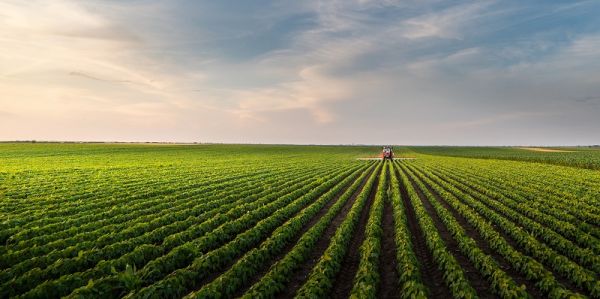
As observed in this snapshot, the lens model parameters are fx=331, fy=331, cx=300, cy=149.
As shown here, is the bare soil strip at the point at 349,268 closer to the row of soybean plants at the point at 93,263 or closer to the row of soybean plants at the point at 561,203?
the row of soybean plants at the point at 93,263

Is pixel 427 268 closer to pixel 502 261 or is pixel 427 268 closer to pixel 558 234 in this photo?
pixel 502 261

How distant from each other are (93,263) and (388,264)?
9596 mm

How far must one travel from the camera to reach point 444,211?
17453 millimetres

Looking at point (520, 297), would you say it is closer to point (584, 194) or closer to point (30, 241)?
point (30, 241)

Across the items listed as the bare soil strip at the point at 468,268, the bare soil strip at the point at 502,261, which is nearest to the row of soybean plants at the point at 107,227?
the bare soil strip at the point at 468,268

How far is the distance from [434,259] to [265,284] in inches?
238

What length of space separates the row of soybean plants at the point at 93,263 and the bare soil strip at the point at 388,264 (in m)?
7.52

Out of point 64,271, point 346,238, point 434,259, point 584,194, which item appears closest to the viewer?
point 64,271

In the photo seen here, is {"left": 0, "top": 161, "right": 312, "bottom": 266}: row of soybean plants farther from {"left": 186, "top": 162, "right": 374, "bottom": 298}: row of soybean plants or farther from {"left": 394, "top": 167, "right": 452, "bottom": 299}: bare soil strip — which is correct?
{"left": 394, "top": 167, "right": 452, "bottom": 299}: bare soil strip

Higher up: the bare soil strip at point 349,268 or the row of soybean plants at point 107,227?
the row of soybean plants at point 107,227

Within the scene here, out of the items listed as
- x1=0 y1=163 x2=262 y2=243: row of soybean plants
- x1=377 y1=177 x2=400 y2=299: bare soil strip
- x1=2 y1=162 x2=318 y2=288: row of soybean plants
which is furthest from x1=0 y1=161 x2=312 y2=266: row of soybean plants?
x1=377 y1=177 x2=400 y2=299: bare soil strip

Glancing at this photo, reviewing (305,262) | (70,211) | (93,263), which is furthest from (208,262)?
(70,211)

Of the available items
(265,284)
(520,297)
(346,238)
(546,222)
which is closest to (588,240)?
(546,222)

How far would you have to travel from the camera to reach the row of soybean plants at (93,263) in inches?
345
